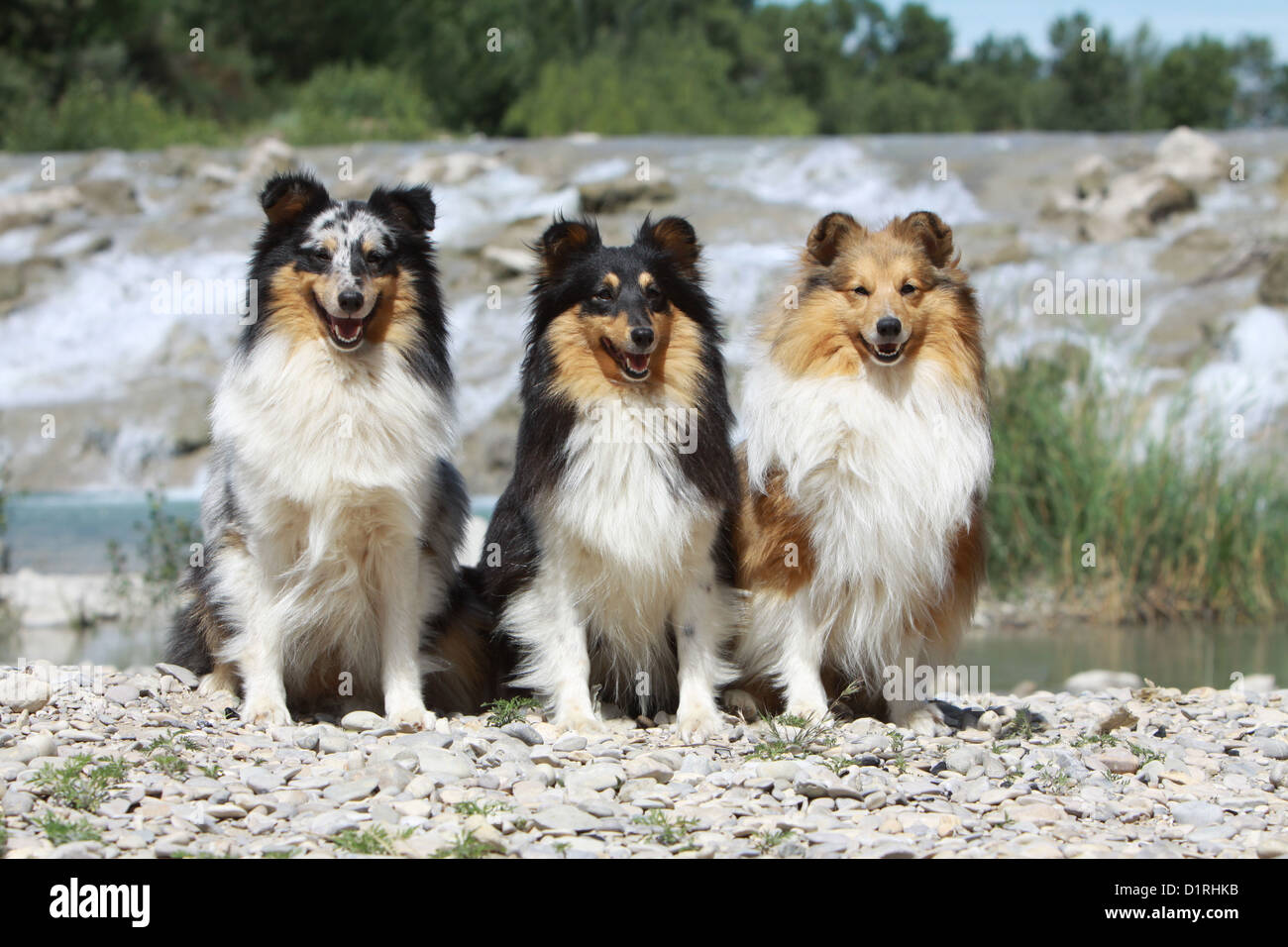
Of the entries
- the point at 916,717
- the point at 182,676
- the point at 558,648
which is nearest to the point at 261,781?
the point at 558,648

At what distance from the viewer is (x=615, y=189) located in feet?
66.7

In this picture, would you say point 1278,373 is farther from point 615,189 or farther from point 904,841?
point 904,841

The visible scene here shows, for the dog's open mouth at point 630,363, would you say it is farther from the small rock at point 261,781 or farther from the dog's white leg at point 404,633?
the small rock at point 261,781

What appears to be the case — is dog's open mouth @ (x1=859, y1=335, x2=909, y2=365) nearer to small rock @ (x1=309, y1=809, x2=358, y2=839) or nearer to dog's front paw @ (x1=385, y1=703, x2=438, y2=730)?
dog's front paw @ (x1=385, y1=703, x2=438, y2=730)

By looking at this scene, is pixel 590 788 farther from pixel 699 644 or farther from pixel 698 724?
pixel 699 644

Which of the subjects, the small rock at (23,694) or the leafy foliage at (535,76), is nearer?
the small rock at (23,694)

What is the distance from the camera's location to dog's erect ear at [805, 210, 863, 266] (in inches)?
205

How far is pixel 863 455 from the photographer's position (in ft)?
16.7

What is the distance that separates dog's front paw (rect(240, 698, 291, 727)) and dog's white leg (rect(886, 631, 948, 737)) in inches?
93.4

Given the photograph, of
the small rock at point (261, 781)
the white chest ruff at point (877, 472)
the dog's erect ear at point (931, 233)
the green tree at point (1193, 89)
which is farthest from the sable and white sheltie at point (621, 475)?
the green tree at point (1193, 89)

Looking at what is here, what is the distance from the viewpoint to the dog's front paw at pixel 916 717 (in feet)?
17.4

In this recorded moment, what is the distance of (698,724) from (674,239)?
187cm

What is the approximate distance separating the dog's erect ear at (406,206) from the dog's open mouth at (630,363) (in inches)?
32.8

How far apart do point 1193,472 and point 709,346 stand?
19.5 feet
